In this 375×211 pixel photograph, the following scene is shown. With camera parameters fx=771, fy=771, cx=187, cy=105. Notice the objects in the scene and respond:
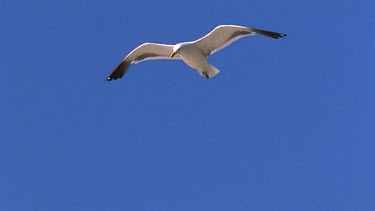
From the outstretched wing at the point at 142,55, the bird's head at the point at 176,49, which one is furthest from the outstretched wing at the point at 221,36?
the outstretched wing at the point at 142,55

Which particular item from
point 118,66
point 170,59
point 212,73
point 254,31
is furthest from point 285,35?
point 118,66

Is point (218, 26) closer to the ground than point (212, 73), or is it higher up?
higher up

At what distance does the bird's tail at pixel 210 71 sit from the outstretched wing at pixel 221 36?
0.51 m

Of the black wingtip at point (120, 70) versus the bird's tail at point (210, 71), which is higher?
the black wingtip at point (120, 70)

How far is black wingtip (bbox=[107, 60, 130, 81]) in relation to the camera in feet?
58.7

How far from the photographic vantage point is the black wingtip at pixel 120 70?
1789 cm

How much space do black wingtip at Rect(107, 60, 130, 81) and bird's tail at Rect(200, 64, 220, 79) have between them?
2.20 metres

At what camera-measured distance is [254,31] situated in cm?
1642

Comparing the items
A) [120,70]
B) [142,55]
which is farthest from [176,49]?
[120,70]

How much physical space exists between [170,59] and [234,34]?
1655 millimetres

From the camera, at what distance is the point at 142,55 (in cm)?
1778

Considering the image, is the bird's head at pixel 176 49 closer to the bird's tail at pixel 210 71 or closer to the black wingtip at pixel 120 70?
the bird's tail at pixel 210 71

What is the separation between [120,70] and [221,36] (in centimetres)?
265

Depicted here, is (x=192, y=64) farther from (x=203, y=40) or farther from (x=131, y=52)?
(x=131, y=52)
